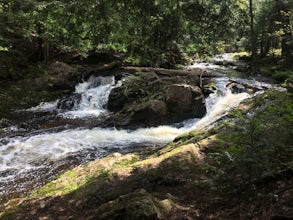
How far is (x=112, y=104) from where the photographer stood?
1741 cm

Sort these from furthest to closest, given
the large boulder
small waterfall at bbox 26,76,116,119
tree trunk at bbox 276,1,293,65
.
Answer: tree trunk at bbox 276,1,293,65, small waterfall at bbox 26,76,116,119, the large boulder

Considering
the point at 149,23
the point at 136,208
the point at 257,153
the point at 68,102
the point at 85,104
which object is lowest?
the point at 85,104

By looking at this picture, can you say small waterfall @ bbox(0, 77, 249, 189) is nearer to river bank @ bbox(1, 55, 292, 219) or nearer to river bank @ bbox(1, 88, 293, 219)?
river bank @ bbox(1, 55, 292, 219)

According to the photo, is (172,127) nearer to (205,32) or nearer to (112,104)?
(112,104)

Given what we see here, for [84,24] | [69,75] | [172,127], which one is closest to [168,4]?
[84,24]

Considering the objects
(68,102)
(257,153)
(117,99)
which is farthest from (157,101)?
(257,153)

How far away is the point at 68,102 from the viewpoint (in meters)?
18.5

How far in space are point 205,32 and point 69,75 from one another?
1626 cm

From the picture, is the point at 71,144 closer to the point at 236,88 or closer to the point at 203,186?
the point at 203,186

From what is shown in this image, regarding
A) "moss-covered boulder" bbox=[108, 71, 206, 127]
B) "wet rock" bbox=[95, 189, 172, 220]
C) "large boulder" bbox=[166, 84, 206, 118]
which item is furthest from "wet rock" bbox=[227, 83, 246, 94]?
"wet rock" bbox=[95, 189, 172, 220]

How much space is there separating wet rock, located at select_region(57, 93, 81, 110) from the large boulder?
19.0ft

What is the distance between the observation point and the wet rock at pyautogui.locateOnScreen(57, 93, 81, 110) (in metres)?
18.3

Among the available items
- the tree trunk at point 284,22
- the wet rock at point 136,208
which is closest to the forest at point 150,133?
the wet rock at point 136,208

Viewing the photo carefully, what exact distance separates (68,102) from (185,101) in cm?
672
